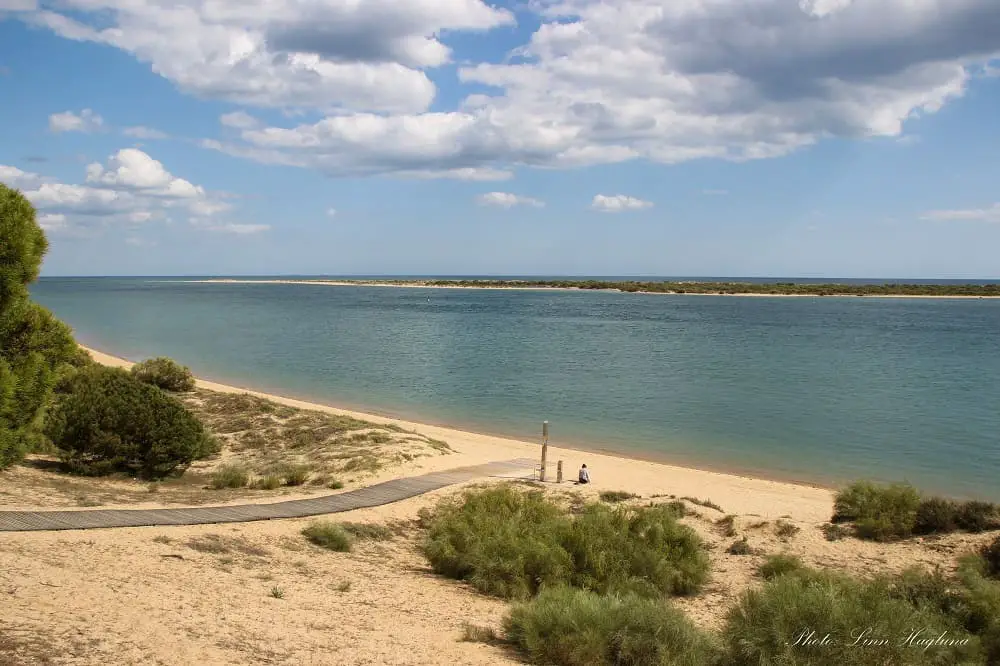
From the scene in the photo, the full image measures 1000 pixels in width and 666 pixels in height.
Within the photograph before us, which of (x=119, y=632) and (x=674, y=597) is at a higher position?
(x=119, y=632)

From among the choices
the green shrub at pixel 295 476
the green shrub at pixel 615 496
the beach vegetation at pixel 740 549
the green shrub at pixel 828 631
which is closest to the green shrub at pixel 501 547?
the green shrub at pixel 615 496

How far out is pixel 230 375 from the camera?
3912cm

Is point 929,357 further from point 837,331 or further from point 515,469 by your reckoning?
point 515,469

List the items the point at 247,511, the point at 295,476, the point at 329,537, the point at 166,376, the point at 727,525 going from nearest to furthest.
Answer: the point at 329,537, the point at 247,511, the point at 727,525, the point at 295,476, the point at 166,376

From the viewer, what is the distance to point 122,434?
52.7 feet

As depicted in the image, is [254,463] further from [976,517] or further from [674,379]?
[674,379]

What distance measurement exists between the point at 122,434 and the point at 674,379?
90.8 feet

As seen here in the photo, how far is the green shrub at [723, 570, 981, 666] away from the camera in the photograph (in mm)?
6840

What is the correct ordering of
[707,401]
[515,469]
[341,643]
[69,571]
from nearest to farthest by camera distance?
[341,643] → [69,571] → [515,469] → [707,401]

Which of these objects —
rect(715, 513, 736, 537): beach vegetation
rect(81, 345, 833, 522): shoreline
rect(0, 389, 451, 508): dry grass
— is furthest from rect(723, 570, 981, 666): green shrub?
rect(0, 389, 451, 508): dry grass

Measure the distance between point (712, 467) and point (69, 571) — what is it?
1704 centimetres

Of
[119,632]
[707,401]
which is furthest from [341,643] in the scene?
[707,401]

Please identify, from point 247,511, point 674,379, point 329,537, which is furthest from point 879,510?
point 674,379

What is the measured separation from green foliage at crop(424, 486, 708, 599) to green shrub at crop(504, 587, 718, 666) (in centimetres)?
227
